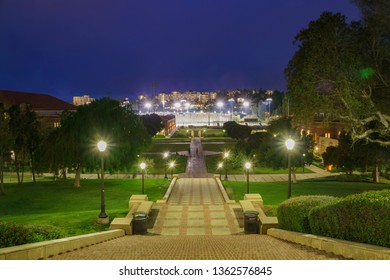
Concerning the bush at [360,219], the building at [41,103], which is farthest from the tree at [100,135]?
the building at [41,103]

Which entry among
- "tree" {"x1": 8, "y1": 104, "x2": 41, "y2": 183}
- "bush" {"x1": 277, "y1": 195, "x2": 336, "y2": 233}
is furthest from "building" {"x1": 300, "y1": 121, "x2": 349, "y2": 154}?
"bush" {"x1": 277, "y1": 195, "x2": 336, "y2": 233}

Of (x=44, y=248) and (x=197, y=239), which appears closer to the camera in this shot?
(x=44, y=248)

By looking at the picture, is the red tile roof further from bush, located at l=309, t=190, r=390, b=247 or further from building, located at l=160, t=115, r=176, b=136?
bush, located at l=309, t=190, r=390, b=247

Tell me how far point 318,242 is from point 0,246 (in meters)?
6.86

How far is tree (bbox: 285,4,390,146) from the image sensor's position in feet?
63.1

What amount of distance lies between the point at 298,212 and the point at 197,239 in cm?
316

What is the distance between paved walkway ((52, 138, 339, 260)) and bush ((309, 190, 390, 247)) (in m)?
0.82

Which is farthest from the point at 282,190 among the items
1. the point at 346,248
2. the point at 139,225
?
the point at 346,248

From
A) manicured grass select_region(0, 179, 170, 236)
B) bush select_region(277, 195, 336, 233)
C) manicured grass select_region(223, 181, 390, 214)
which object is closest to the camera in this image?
bush select_region(277, 195, 336, 233)

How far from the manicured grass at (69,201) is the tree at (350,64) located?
10904mm

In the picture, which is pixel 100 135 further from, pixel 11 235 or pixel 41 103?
pixel 41 103

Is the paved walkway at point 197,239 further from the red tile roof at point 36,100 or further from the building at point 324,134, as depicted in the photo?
the red tile roof at point 36,100

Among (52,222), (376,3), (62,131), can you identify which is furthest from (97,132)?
(376,3)

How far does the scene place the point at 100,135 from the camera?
32.0m
